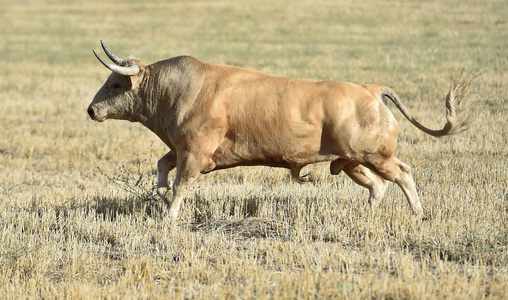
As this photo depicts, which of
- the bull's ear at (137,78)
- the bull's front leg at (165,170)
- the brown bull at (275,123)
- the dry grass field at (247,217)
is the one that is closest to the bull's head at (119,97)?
the bull's ear at (137,78)

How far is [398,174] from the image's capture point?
7.43 meters

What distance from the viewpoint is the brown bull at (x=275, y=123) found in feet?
23.5

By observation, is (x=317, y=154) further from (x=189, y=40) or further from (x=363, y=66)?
(x=189, y=40)

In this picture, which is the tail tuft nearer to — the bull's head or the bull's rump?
the bull's rump

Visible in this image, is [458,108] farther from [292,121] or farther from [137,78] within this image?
[137,78]

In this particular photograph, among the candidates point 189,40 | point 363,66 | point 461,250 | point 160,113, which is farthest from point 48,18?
point 461,250

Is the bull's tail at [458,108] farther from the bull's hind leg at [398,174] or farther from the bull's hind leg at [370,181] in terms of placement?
the bull's hind leg at [370,181]

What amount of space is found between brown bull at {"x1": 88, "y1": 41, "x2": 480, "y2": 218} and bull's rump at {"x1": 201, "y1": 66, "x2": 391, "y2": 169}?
0.01m

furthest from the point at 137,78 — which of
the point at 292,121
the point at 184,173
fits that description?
the point at 292,121

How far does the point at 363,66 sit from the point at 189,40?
51.7 feet

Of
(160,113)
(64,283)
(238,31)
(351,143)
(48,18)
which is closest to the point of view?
(64,283)

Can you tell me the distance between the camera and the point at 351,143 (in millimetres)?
7113

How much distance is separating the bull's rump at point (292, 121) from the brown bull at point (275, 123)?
0.04 feet

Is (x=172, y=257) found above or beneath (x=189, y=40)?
beneath
